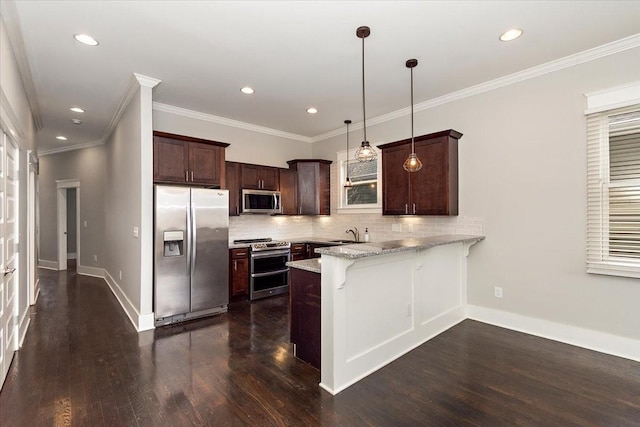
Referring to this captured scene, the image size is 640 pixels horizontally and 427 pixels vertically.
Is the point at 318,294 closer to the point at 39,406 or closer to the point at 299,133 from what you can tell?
the point at 39,406

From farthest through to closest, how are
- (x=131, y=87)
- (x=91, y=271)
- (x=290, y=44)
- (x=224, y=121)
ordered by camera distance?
(x=91, y=271)
(x=224, y=121)
(x=131, y=87)
(x=290, y=44)

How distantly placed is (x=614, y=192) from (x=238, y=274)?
4.54 meters

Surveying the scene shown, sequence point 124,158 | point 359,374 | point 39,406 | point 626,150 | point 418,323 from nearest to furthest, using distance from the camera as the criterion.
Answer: point 39,406 < point 359,374 < point 626,150 < point 418,323 < point 124,158

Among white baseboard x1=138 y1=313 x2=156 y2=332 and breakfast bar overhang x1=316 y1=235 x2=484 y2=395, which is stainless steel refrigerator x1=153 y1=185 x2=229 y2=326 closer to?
white baseboard x1=138 y1=313 x2=156 y2=332

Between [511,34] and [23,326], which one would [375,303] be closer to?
[511,34]

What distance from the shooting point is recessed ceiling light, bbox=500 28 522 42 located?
2.69m

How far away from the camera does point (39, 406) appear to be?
84.4 inches

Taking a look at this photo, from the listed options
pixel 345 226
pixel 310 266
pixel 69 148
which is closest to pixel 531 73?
pixel 310 266

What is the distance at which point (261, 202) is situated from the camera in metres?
5.24

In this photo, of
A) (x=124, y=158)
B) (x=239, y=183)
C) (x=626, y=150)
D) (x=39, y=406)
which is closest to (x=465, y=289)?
(x=626, y=150)

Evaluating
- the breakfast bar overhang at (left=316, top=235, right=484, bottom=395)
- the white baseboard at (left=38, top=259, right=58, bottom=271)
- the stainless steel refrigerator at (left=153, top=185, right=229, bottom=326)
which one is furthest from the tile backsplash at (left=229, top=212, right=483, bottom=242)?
the white baseboard at (left=38, top=259, right=58, bottom=271)

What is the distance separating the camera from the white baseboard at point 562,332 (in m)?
2.86

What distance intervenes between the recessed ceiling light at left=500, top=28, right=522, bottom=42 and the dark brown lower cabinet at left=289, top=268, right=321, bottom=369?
2708mm

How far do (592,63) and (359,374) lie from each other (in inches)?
147
